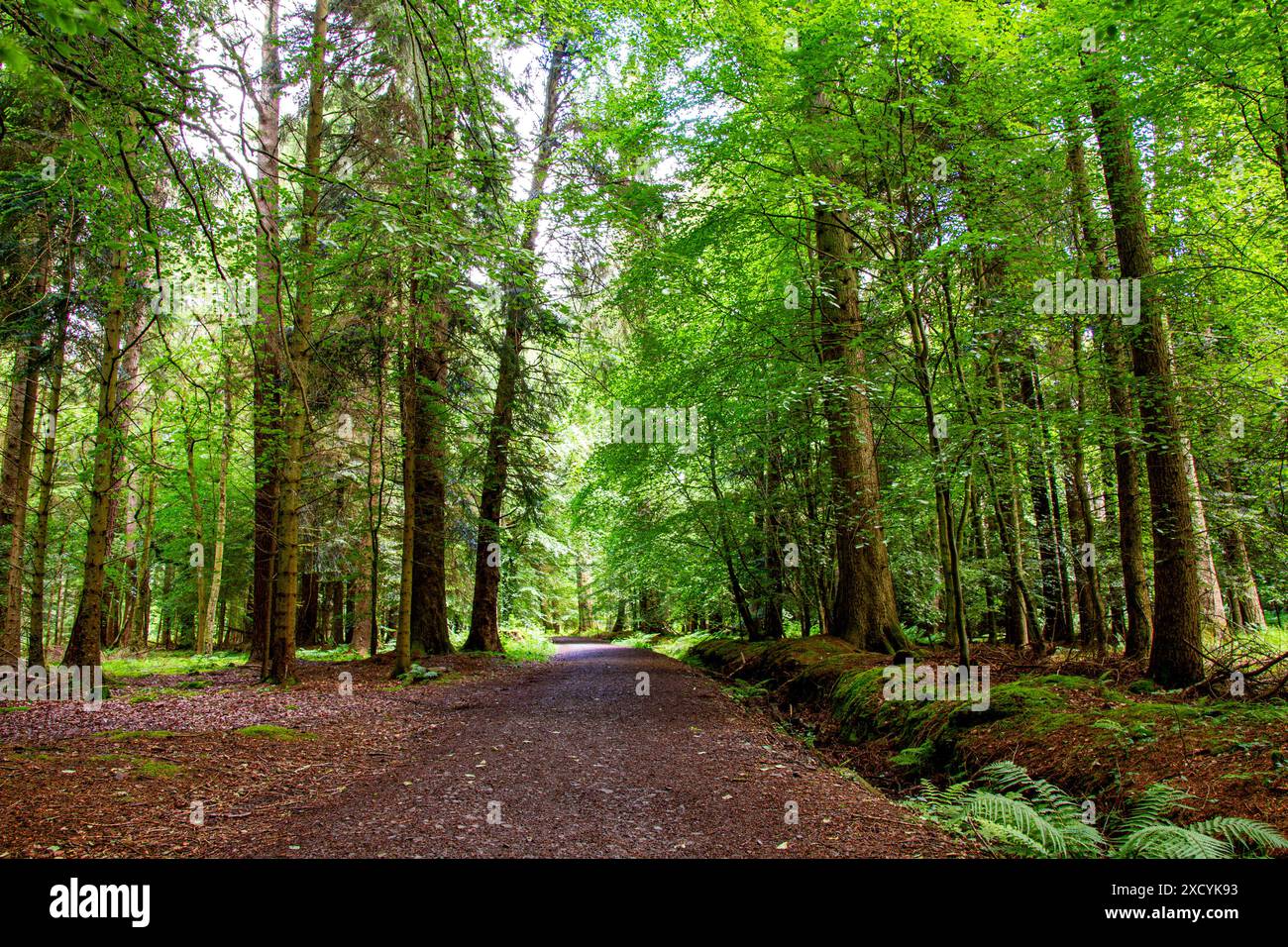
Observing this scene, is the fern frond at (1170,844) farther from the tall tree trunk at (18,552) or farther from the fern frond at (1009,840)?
the tall tree trunk at (18,552)

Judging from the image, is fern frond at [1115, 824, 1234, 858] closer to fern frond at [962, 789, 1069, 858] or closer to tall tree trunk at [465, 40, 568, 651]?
fern frond at [962, 789, 1069, 858]

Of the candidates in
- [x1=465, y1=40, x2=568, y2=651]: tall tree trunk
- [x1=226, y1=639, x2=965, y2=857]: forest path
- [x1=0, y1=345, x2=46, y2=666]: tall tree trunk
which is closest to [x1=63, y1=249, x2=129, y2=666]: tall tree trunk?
[x1=0, y1=345, x2=46, y2=666]: tall tree trunk

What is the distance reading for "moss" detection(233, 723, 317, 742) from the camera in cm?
572

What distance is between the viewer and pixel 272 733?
19.0 ft

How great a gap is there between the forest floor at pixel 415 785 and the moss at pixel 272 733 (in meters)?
0.04

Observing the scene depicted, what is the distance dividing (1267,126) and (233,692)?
45.3ft

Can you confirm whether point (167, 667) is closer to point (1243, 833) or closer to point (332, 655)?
point (332, 655)

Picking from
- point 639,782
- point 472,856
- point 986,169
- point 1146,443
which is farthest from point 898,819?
point 986,169

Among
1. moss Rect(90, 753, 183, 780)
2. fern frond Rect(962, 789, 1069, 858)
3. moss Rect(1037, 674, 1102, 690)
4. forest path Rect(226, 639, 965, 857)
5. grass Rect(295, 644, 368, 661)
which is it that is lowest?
grass Rect(295, 644, 368, 661)

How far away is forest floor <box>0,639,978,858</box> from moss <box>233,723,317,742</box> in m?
0.04

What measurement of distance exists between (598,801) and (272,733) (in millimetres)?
3679

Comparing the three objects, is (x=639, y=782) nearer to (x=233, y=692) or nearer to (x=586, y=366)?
(x=233, y=692)

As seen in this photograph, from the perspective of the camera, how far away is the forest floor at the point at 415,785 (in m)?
3.42
